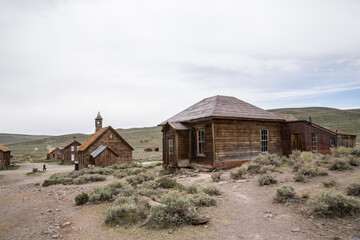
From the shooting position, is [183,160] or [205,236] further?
A: [183,160]

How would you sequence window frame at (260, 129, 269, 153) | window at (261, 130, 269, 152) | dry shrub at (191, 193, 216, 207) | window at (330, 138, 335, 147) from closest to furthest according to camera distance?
1. dry shrub at (191, 193, 216, 207)
2. window frame at (260, 129, 269, 153)
3. window at (261, 130, 269, 152)
4. window at (330, 138, 335, 147)

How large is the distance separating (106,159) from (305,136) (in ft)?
62.8

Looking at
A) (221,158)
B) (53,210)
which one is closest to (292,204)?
(221,158)

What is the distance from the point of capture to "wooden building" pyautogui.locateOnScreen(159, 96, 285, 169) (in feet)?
45.9

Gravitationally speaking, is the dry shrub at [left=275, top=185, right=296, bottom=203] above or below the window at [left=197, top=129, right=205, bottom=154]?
below

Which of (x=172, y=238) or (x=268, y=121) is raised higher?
(x=268, y=121)

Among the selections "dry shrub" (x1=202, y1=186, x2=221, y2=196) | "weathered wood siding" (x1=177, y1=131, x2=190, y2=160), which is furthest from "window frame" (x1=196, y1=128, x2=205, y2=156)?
"dry shrub" (x1=202, y1=186, x2=221, y2=196)

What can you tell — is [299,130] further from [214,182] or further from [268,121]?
[214,182]

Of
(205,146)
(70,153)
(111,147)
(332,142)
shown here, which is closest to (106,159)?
(111,147)

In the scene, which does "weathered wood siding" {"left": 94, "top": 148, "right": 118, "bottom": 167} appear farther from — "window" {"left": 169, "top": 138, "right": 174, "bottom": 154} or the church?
"window" {"left": 169, "top": 138, "right": 174, "bottom": 154}

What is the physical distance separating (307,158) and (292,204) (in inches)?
249

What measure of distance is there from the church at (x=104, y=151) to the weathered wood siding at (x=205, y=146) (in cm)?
1215

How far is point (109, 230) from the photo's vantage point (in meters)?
5.97

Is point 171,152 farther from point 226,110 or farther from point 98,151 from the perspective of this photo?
point 98,151
